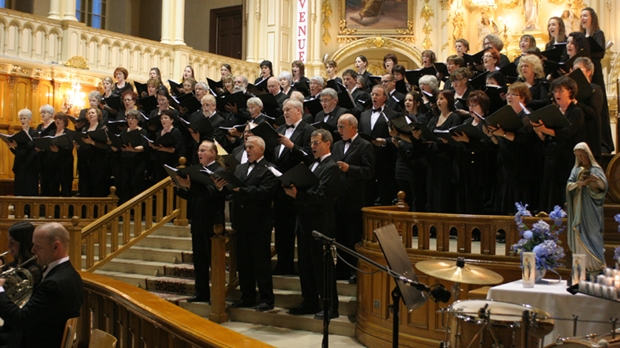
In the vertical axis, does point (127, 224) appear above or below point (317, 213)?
below

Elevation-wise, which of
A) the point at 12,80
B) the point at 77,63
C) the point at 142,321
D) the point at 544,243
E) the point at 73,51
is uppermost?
the point at 73,51

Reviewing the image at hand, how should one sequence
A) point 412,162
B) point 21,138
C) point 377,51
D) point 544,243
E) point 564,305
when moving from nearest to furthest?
point 564,305, point 544,243, point 412,162, point 21,138, point 377,51

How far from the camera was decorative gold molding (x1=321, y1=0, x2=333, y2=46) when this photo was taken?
56.4 ft

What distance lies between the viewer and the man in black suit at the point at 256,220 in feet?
20.7

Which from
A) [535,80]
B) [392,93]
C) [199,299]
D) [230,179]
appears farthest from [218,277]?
[535,80]

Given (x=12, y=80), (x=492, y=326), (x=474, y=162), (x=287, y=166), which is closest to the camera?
(x=492, y=326)

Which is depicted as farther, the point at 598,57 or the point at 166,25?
the point at 166,25

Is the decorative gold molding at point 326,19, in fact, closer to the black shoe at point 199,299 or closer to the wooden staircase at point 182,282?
the wooden staircase at point 182,282

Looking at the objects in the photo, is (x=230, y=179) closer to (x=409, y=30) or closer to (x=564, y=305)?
(x=564, y=305)

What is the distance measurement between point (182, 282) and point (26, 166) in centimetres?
347

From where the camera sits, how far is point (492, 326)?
333cm

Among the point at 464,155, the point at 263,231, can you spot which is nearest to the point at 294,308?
the point at 263,231

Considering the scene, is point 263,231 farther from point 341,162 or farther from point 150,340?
point 150,340

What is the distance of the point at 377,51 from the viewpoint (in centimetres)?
1712
